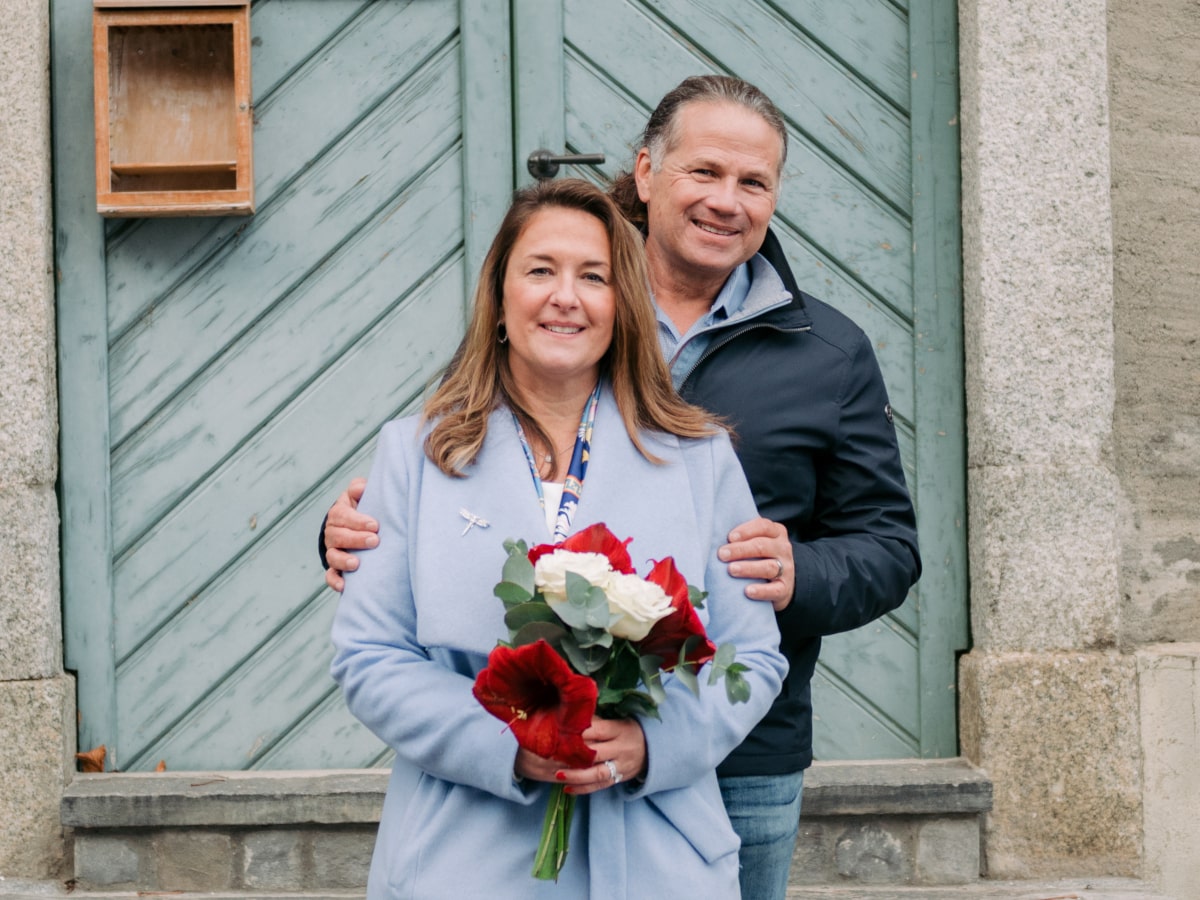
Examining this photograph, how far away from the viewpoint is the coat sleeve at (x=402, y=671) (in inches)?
69.1

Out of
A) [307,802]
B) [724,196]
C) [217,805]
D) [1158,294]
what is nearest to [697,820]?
[724,196]

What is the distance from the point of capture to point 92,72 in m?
3.79

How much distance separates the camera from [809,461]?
7.17 feet

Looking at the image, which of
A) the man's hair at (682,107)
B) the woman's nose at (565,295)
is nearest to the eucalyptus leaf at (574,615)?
the woman's nose at (565,295)

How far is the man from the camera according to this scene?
7.07 ft

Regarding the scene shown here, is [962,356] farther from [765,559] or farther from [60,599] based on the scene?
[60,599]

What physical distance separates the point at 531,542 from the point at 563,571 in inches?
9.6

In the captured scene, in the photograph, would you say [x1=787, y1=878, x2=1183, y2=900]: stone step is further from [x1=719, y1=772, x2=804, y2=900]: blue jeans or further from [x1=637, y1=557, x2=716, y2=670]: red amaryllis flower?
[x1=637, y1=557, x2=716, y2=670]: red amaryllis flower

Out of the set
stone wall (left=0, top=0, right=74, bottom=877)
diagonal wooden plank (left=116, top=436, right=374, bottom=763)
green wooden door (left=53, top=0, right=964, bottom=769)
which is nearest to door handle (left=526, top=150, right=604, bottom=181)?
green wooden door (left=53, top=0, right=964, bottom=769)

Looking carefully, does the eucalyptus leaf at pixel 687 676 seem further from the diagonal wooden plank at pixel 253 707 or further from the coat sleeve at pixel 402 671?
the diagonal wooden plank at pixel 253 707

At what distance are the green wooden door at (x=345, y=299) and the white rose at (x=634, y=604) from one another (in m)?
2.34

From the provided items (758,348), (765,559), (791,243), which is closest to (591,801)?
(765,559)

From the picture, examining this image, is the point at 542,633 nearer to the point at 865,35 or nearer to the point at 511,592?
the point at 511,592

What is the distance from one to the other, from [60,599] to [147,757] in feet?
1.65
